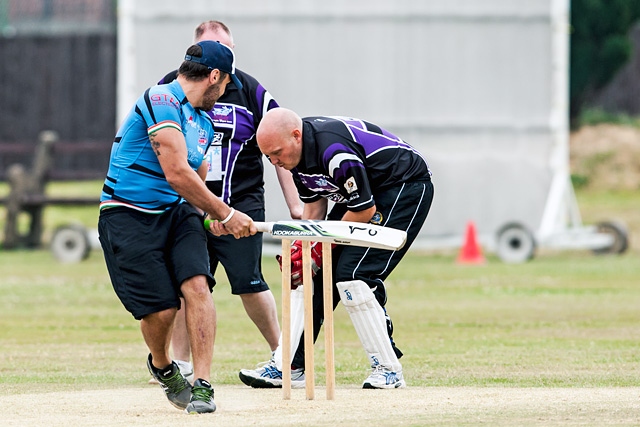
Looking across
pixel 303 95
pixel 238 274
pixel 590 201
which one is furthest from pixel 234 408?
pixel 590 201

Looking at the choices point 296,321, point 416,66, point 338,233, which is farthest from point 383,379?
point 416,66

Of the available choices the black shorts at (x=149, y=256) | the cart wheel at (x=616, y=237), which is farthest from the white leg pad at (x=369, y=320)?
the cart wheel at (x=616, y=237)

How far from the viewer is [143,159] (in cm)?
722

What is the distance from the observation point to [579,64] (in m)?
27.5

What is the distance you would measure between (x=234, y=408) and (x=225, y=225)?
100 centimetres

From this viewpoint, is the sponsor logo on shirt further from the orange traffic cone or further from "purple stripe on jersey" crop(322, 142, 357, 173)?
the orange traffic cone

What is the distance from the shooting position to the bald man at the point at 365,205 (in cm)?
758

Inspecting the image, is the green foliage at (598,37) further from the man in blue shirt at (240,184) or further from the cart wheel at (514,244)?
the man in blue shirt at (240,184)

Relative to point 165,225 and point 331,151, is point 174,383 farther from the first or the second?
point 331,151

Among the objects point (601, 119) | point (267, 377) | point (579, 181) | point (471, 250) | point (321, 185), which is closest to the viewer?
point (321, 185)

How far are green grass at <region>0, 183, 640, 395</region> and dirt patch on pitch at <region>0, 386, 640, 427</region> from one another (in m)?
0.46

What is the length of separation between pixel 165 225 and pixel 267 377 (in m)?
1.49

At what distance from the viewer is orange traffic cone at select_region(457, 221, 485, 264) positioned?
1817 cm

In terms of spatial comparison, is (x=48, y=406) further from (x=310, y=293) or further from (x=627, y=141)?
(x=627, y=141)
